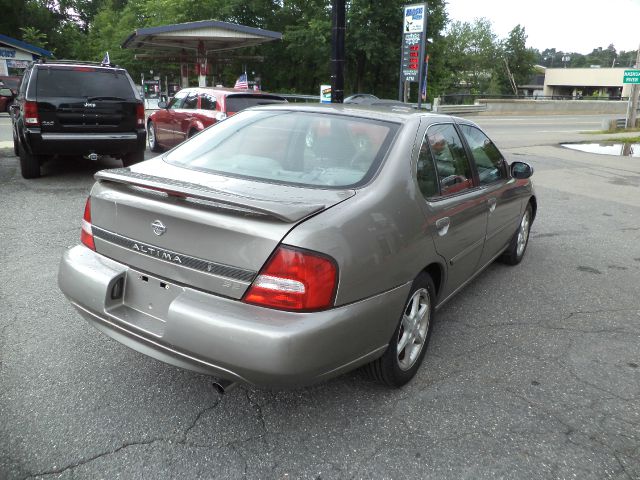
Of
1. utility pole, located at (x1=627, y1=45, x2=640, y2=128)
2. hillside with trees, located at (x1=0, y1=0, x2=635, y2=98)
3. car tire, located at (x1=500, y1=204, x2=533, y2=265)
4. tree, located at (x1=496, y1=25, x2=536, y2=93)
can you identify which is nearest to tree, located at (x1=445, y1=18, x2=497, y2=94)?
tree, located at (x1=496, y1=25, x2=536, y2=93)

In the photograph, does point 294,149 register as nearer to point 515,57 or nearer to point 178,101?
point 178,101

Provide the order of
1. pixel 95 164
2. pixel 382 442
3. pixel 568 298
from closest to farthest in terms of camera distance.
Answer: pixel 382 442, pixel 568 298, pixel 95 164

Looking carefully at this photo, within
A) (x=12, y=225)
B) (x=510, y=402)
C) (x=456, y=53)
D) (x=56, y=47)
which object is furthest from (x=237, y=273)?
(x=456, y=53)

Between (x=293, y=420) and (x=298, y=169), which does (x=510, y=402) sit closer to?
(x=293, y=420)

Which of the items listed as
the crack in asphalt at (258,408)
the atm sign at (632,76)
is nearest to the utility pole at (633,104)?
the atm sign at (632,76)

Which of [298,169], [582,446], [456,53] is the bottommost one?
[582,446]

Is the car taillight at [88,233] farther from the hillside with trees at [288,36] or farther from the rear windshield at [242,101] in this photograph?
the hillside with trees at [288,36]

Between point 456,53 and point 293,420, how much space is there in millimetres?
84804

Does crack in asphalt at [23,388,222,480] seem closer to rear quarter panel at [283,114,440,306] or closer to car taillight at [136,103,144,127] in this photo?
rear quarter panel at [283,114,440,306]

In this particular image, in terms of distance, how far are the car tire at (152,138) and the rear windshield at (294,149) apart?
911 cm

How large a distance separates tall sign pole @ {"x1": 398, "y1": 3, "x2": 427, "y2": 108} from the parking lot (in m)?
14.1

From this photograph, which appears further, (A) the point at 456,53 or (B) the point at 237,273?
(A) the point at 456,53

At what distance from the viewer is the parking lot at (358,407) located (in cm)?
241

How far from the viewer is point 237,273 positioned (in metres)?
2.33
